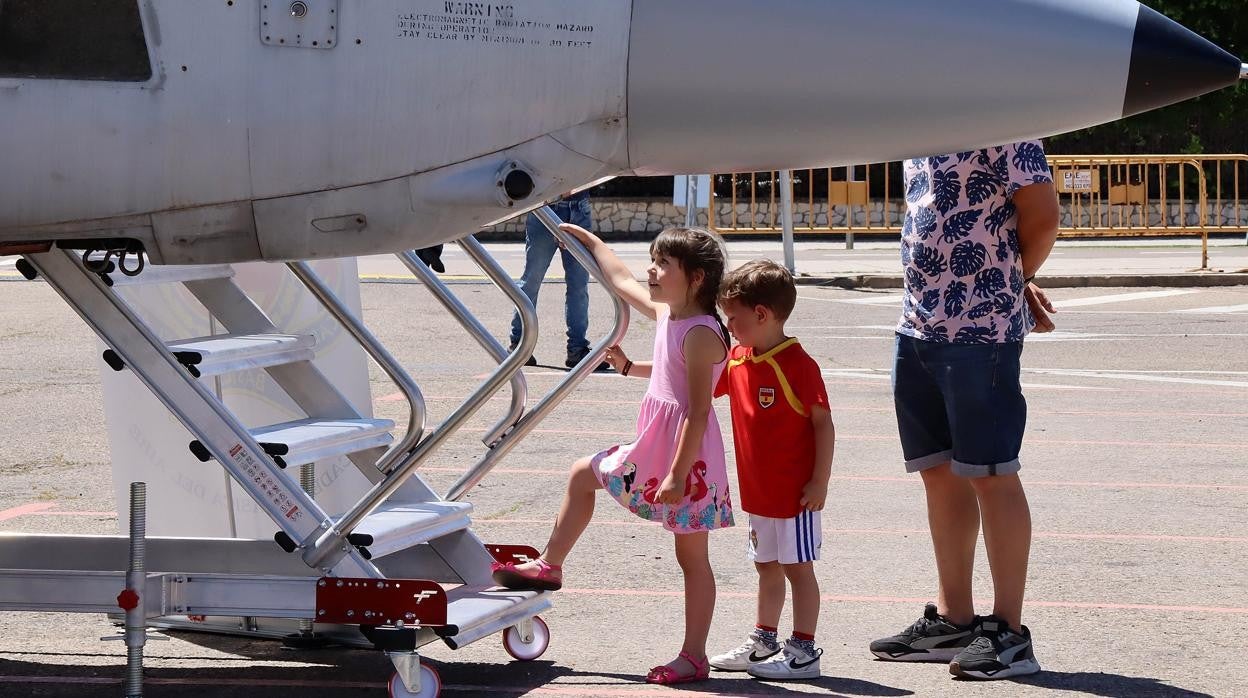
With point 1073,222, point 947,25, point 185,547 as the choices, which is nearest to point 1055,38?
point 947,25

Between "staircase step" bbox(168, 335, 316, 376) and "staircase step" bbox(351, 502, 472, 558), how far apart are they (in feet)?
1.68

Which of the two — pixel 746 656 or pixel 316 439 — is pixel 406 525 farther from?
pixel 746 656

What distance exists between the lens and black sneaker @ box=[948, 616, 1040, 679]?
4.76m

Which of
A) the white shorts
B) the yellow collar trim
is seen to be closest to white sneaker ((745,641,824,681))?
the white shorts

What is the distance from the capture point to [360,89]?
4.01 metres

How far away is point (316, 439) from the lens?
4672 millimetres

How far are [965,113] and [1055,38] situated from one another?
25 centimetres

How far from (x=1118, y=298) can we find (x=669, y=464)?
13.7 m

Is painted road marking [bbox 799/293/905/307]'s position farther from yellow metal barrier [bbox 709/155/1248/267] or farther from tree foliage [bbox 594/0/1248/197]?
tree foliage [bbox 594/0/1248/197]

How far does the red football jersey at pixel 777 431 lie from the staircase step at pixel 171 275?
1537 millimetres

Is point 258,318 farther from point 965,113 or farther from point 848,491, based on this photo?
point 848,491

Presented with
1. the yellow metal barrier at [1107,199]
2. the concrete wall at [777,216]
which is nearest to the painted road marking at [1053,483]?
the yellow metal barrier at [1107,199]

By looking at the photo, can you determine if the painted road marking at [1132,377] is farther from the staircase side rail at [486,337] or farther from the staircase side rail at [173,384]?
the staircase side rail at [173,384]

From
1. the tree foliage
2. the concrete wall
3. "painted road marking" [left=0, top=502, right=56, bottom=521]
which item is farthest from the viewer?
the tree foliage
